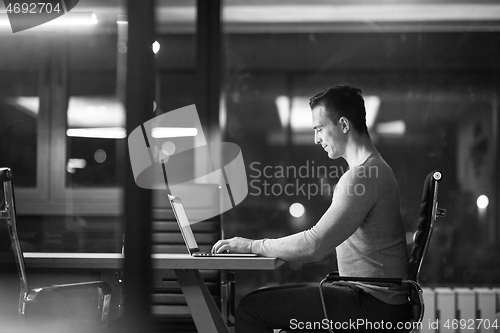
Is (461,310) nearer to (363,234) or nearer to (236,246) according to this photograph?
(363,234)

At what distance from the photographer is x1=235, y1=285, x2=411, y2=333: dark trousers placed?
6.99 ft

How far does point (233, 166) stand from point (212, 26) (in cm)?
90

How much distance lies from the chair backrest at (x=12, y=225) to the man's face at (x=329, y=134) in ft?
3.81

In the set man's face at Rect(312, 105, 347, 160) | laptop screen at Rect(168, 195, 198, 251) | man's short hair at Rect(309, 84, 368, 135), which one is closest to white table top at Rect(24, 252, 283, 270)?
laptop screen at Rect(168, 195, 198, 251)

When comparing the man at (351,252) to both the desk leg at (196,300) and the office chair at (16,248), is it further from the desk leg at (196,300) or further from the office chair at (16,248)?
the office chair at (16,248)

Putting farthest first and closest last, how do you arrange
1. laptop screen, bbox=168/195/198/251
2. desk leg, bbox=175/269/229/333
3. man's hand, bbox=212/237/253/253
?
laptop screen, bbox=168/195/198/251
desk leg, bbox=175/269/229/333
man's hand, bbox=212/237/253/253

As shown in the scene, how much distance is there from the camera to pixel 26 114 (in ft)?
13.6

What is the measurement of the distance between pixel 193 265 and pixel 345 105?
2.70 feet

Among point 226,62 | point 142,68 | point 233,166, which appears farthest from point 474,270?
point 142,68

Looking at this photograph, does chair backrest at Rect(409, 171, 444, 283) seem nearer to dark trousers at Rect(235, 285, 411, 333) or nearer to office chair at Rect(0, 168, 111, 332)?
dark trousers at Rect(235, 285, 411, 333)

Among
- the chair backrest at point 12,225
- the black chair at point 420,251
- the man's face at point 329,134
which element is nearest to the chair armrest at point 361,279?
the black chair at point 420,251

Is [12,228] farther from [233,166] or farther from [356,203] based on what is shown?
[233,166]

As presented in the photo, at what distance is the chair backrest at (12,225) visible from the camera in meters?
2.18

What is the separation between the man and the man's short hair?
0.13ft
